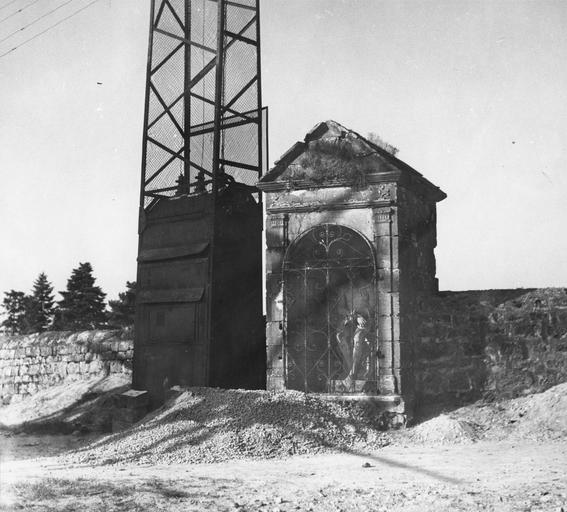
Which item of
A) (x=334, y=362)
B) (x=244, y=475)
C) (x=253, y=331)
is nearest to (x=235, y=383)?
(x=253, y=331)

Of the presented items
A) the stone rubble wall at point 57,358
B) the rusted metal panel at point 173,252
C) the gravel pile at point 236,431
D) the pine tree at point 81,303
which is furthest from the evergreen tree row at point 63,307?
the gravel pile at point 236,431

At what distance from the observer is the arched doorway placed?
11.8m

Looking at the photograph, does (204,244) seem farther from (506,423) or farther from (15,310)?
(15,310)

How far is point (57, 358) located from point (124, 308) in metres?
13.9

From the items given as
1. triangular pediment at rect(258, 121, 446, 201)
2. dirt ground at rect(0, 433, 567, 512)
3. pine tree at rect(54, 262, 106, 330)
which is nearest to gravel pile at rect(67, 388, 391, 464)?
dirt ground at rect(0, 433, 567, 512)

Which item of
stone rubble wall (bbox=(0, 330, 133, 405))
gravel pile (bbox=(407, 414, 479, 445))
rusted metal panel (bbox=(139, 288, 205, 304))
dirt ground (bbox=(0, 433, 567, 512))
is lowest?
dirt ground (bbox=(0, 433, 567, 512))

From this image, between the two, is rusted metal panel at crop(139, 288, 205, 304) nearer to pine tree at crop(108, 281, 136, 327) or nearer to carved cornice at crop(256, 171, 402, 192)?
carved cornice at crop(256, 171, 402, 192)

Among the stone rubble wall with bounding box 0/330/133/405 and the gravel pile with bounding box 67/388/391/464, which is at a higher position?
the stone rubble wall with bounding box 0/330/133/405

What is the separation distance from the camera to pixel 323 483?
746cm

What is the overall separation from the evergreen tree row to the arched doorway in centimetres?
2038

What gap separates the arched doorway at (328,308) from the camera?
1180cm

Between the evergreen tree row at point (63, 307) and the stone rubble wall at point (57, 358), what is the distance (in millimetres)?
12951

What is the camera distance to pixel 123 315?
31.1m

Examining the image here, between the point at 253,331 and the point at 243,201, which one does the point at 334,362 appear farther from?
the point at 243,201
